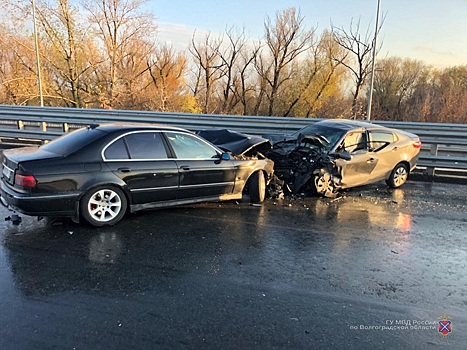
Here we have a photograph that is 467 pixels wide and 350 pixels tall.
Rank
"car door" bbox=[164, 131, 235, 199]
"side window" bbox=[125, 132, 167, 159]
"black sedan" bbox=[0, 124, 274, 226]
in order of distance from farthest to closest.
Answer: "car door" bbox=[164, 131, 235, 199]
"side window" bbox=[125, 132, 167, 159]
"black sedan" bbox=[0, 124, 274, 226]

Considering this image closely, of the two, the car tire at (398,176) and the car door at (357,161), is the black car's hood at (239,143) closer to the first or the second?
the car door at (357,161)

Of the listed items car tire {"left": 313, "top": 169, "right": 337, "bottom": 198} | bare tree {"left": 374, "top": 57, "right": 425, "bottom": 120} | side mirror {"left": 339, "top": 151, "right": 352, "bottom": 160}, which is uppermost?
bare tree {"left": 374, "top": 57, "right": 425, "bottom": 120}

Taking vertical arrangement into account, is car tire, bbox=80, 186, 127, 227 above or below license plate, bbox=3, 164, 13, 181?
below

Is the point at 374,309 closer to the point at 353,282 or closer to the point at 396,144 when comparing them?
the point at 353,282

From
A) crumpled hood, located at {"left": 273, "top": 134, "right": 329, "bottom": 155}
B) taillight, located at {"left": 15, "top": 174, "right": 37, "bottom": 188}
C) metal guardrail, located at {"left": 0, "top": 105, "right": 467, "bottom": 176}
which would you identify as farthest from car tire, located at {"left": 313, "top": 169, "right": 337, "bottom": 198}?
taillight, located at {"left": 15, "top": 174, "right": 37, "bottom": 188}

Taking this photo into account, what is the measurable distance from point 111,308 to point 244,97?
3688 cm

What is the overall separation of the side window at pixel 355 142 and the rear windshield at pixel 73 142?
5083 mm

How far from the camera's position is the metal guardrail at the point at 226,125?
9.92m

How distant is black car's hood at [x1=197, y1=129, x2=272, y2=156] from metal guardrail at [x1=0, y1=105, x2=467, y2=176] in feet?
9.38

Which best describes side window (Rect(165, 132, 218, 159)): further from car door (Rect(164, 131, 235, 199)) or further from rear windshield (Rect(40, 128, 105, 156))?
rear windshield (Rect(40, 128, 105, 156))

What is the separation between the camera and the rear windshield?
5324 millimetres

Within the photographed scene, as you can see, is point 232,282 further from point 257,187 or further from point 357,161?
point 357,161

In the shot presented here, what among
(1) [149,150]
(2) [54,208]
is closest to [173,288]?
(2) [54,208]

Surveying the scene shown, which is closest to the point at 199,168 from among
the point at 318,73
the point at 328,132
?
the point at 328,132
